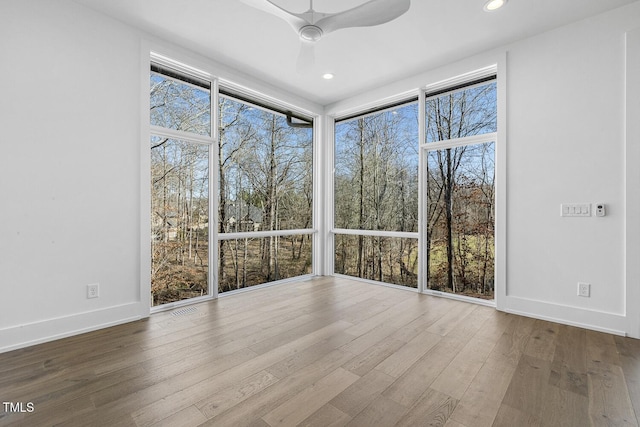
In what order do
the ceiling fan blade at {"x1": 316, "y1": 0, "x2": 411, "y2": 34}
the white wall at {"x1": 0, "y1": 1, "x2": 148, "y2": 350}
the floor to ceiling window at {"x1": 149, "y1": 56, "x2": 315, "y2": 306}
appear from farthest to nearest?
the floor to ceiling window at {"x1": 149, "y1": 56, "x2": 315, "y2": 306} → the white wall at {"x1": 0, "y1": 1, "x2": 148, "y2": 350} → the ceiling fan blade at {"x1": 316, "y1": 0, "x2": 411, "y2": 34}

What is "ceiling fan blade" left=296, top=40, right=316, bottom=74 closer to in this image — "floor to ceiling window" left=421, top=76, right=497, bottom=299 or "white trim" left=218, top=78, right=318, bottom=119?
"white trim" left=218, top=78, right=318, bottom=119

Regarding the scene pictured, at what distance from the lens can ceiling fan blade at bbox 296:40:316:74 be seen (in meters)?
2.21

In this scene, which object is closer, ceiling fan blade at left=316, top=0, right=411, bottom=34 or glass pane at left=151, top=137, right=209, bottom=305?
ceiling fan blade at left=316, top=0, right=411, bottom=34

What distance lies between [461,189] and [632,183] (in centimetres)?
148

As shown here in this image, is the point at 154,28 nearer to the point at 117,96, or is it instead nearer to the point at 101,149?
the point at 117,96

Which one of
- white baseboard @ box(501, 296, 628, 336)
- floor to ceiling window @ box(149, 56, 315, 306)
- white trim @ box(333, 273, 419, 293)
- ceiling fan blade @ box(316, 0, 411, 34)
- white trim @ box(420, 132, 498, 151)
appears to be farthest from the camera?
white trim @ box(333, 273, 419, 293)

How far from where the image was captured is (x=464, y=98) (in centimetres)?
370

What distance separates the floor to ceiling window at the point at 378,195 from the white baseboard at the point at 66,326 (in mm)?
3026

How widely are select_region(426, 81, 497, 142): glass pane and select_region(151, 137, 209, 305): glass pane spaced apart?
299cm

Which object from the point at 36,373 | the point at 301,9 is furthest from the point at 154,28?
the point at 36,373

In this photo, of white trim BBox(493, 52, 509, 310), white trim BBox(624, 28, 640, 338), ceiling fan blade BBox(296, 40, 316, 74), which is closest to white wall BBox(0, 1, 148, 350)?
ceiling fan blade BBox(296, 40, 316, 74)

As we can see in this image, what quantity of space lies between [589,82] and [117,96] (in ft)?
14.7

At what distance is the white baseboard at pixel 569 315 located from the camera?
2.63m

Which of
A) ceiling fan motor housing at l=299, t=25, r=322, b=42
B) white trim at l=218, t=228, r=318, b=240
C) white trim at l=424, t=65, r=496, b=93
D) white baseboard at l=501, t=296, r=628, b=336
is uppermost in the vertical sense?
white trim at l=424, t=65, r=496, b=93
